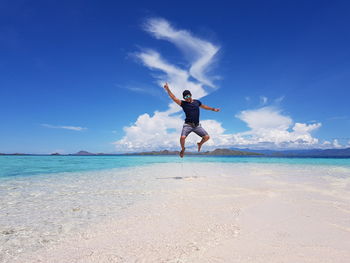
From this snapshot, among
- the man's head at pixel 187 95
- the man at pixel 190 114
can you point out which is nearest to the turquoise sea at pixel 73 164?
the man at pixel 190 114

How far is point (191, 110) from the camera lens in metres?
8.73

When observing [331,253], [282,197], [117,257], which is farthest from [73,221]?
[282,197]

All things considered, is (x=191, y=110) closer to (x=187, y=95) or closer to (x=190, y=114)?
(x=190, y=114)

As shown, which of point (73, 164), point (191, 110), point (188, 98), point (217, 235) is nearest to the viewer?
point (217, 235)

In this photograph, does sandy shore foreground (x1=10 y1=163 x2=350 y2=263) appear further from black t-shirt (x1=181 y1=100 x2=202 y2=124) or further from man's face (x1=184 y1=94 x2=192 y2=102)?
man's face (x1=184 y1=94 x2=192 y2=102)

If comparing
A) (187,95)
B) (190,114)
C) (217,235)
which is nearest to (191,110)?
(190,114)

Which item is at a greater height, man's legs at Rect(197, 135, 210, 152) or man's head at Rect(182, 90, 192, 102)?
man's head at Rect(182, 90, 192, 102)

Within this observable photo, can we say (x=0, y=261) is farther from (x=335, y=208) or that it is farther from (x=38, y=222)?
(x=335, y=208)

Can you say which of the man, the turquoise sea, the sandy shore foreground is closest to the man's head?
the man

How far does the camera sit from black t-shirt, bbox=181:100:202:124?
872 centimetres

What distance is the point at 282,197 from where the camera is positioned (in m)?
6.10

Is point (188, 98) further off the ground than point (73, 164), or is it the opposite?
point (188, 98)

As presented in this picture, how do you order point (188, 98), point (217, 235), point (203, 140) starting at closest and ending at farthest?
point (217, 235), point (188, 98), point (203, 140)

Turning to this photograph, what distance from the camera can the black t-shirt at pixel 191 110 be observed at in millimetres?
8716
